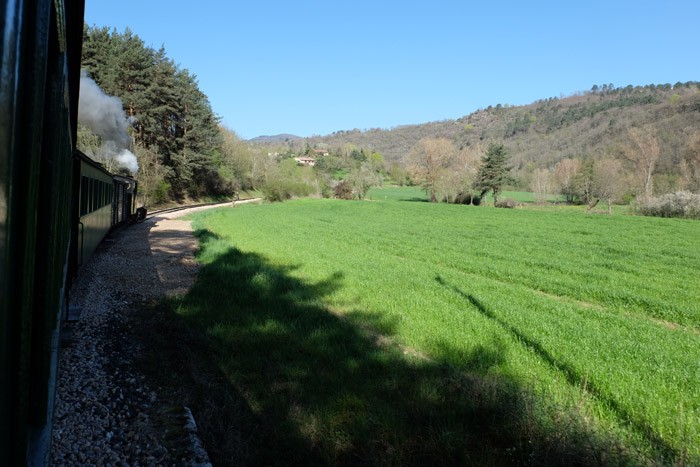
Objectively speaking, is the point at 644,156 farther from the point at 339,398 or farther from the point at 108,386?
the point at 108,386

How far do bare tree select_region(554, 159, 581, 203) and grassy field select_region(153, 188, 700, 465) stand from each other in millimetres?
57897

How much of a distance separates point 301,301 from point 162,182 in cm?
3569

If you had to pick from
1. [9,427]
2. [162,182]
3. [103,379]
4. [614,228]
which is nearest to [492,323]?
[103,379]

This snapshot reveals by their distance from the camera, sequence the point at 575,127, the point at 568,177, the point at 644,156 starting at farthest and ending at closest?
1. the point at 575,127
2. the point at 568,177
3. the point at 644,156

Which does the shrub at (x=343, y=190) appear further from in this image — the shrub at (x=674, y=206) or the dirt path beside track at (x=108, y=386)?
the dirt path beside track at (x=108, y=386)

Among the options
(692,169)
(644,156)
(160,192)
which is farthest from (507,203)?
(160,192)

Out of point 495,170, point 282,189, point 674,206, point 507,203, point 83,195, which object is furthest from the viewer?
point 282,189

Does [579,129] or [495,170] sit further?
[579,129]

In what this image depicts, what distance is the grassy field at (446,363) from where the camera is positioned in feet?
12.6

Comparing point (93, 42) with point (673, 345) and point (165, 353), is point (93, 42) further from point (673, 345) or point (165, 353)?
point (673, 345)

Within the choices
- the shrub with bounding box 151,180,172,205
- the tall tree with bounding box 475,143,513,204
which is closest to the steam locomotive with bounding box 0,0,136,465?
the shrub with bounding box 151,180,172,205

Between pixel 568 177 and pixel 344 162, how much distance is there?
223 ft

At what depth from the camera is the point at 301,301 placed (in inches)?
321

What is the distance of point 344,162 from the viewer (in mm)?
126000
